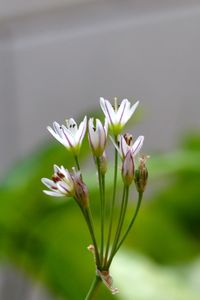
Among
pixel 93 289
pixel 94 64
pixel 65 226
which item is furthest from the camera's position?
pixel 94 64

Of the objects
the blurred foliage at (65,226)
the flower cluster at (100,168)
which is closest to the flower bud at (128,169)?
the flower cluster at (100,168)

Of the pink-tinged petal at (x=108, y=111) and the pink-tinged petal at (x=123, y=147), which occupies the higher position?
the pink-tinged petal at (x=108, y=111)

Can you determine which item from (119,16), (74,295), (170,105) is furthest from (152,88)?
(74,295)

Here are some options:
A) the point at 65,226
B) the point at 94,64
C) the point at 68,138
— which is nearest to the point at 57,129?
the point at 68,138

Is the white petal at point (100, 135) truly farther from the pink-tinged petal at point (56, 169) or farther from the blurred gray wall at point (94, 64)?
the blurred gray wall at point (94, 64)

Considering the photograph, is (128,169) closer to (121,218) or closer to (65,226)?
(121,218)

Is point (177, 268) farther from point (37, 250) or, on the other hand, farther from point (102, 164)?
point (102, 164)
